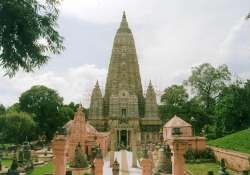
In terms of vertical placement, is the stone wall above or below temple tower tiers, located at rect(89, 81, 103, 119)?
below

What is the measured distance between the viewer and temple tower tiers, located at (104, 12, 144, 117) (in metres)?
57.1

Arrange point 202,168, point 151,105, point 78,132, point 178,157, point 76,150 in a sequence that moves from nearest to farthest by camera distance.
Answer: point 178,157
point 76,150
point 202,168
point 78,132
point 151,105

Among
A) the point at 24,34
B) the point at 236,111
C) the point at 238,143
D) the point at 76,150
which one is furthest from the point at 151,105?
the point at 24,34

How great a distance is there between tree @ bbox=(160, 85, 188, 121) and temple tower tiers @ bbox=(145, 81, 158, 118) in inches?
65.1

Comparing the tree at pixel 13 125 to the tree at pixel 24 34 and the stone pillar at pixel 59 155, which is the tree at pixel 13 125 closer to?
the stone pillar at pixel 59 155

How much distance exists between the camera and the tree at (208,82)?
53.3 meters

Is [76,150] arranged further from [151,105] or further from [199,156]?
[151,105]

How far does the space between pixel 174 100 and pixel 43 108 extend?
2196 cm

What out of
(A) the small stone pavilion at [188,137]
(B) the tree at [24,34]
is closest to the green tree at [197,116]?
(A) the small stone pavilion at [188,137]

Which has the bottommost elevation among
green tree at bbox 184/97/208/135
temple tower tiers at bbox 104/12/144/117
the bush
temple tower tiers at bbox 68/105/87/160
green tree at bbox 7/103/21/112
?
the bush

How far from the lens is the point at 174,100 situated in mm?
56062

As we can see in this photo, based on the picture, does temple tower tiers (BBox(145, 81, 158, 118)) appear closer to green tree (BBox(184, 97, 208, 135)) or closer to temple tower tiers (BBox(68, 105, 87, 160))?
green tree (BBox(184, 97, 208, 135))

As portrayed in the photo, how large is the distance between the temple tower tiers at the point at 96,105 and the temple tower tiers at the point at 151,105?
7.61m

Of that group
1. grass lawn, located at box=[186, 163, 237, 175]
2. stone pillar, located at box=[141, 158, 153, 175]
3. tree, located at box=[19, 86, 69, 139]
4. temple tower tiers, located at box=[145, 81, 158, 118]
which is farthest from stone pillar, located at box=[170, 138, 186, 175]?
tree, located at box=[19, 86, 69, 139]
